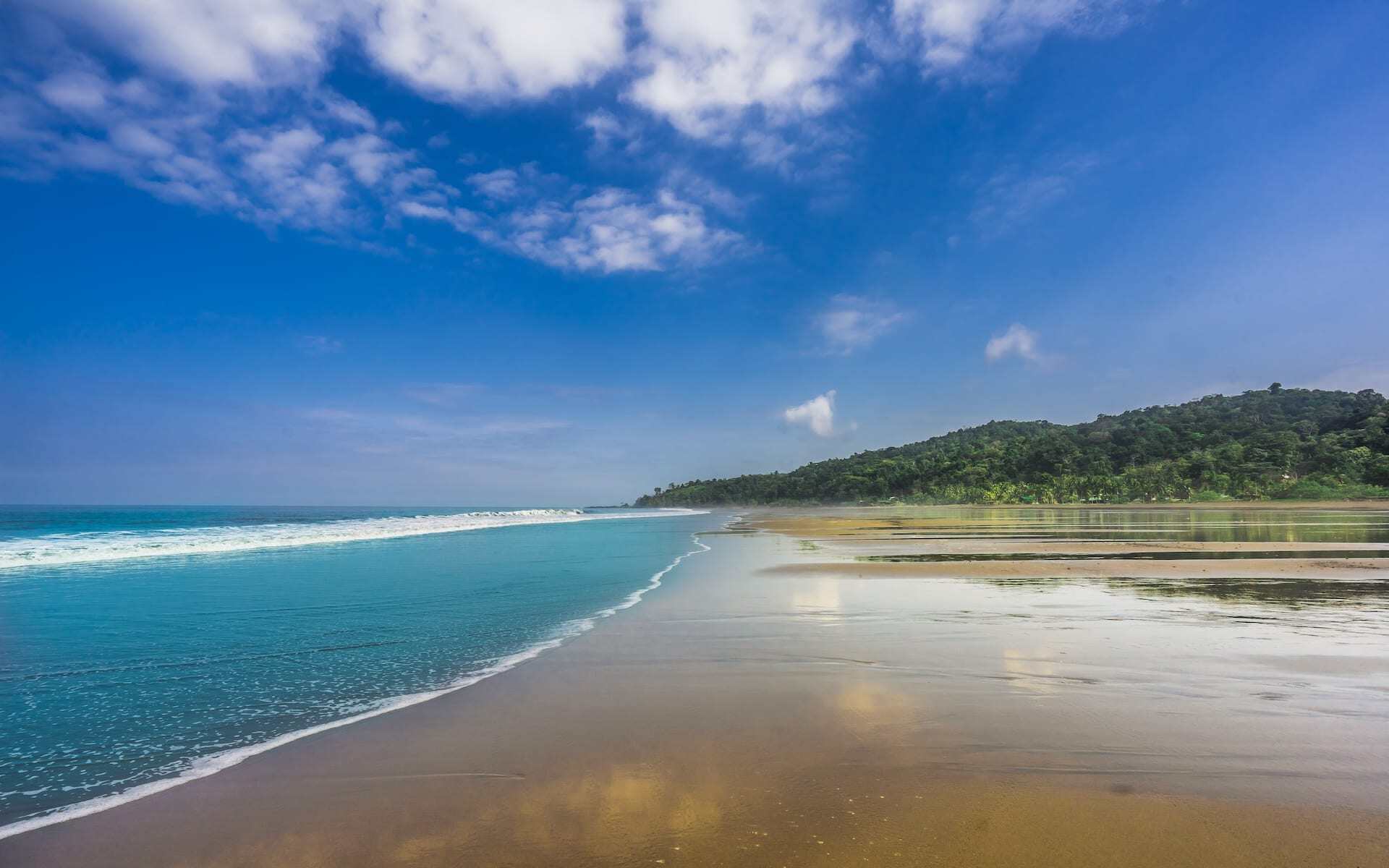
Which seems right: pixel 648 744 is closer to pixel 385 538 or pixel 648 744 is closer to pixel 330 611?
pixel 330 611

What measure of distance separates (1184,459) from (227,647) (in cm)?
10012

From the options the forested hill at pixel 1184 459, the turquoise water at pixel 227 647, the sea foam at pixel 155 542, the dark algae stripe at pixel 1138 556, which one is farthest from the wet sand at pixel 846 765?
the forested hill at pixel 1184 459

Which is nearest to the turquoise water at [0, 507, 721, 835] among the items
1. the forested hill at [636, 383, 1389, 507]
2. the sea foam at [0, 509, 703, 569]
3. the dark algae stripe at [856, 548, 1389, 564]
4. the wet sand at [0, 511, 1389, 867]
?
the wet sand at [0, 511, 1389, 867]

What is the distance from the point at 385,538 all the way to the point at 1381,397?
12242cm

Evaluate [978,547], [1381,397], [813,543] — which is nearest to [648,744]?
[978,547]

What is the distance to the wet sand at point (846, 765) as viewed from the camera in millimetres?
3439

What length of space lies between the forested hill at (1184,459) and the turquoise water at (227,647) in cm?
8152

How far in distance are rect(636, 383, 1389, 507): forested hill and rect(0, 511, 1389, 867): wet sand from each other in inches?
3185

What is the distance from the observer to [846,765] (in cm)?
445

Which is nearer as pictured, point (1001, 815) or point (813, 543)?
point (1001, 815)

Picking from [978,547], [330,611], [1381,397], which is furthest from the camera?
[1381,397]

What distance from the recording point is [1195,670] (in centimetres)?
→ 669

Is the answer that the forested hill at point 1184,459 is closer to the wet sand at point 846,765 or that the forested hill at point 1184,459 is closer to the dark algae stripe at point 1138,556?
the dark algae stripe at point 1138,556

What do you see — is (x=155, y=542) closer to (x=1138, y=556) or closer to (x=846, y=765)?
(x=846, y=765)
